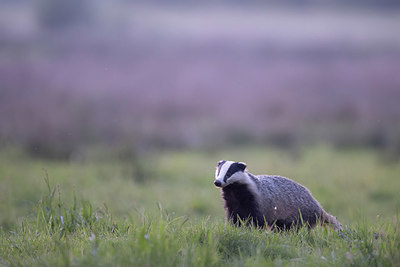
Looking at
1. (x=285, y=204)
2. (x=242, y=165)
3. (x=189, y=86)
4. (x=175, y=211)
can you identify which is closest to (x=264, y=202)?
(x=285, y=204)

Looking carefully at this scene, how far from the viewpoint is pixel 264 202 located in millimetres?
4637

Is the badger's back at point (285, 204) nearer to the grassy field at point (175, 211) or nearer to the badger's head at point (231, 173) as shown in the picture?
the badger's head at point (231, 173)

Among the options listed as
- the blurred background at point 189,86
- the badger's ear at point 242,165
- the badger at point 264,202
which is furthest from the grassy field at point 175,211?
the badger's ear at point 242,165

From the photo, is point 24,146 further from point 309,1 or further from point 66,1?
point 309,1

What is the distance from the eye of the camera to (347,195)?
7852mm

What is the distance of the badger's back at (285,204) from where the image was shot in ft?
15.3

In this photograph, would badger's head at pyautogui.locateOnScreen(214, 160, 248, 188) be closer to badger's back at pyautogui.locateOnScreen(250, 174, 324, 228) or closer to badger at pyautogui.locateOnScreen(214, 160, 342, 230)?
badger at pyautogui.locateOnScreen(214, 160, 342, 230)

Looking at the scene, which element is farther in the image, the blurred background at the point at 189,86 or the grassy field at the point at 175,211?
the blurred background at the point at 189,86

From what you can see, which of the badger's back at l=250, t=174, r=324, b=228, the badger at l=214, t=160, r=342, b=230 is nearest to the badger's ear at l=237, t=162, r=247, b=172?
the badger at l=214, t=160, r=342, b=230

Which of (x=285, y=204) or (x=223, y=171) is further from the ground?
(x=223, y=171)

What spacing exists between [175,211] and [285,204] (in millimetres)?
2376

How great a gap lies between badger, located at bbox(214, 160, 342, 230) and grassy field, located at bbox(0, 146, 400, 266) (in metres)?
0.27

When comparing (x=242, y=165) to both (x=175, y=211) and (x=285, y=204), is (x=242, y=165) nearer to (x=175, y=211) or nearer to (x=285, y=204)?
(x=285, y=204)

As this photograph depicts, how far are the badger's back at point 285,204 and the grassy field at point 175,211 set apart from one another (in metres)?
0.43
